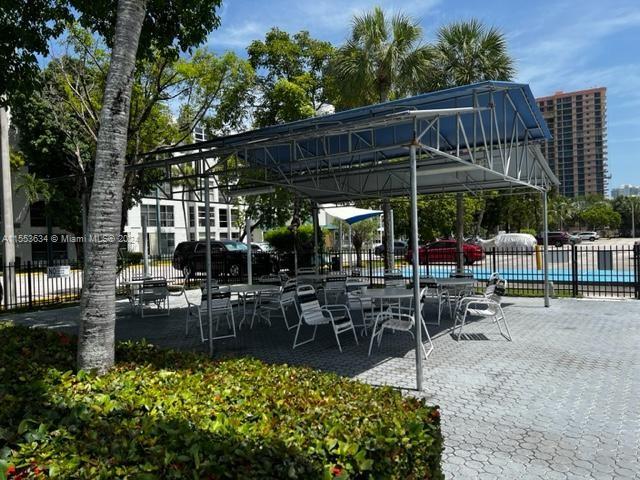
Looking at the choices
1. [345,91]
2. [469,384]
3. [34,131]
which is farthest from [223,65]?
[34,131]

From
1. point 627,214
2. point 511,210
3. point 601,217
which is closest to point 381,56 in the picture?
point 511,210

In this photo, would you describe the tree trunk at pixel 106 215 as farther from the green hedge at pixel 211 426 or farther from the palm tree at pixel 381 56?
the palm tree at pixel 381 56

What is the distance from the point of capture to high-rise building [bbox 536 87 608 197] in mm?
85750

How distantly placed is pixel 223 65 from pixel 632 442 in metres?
16.2

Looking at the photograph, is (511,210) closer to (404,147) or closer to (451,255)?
(451,255)

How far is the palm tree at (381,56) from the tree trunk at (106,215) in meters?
12.6

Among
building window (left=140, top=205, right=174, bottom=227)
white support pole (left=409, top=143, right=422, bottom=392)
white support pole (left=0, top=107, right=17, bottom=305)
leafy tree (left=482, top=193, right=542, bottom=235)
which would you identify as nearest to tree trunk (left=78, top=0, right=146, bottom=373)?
white support pole (left=409, top=143, right=422, bottom=392)

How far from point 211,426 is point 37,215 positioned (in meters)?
39.6

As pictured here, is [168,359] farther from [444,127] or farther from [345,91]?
[345,91]

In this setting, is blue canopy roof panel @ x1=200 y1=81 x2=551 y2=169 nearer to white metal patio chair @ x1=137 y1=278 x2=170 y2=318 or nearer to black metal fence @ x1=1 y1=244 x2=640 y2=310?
white metal patio chair @ x1=137 y1=278 x2=170 y2=318

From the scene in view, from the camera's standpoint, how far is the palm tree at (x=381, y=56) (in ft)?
51.2

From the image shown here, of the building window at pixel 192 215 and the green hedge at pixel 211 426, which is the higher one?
the building window at pixel 192 215

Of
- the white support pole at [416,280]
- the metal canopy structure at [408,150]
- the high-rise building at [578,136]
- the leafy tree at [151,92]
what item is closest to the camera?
the white support pole at [416,280]

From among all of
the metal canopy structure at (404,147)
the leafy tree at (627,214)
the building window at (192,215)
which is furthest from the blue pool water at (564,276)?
the leafy tree at (627,214)
